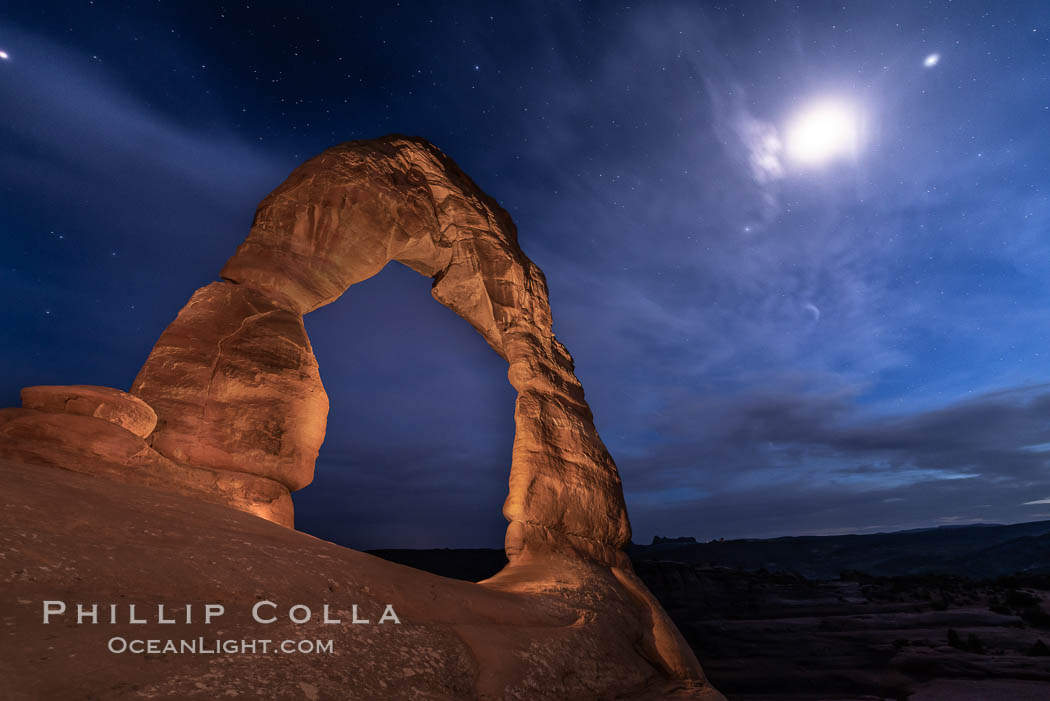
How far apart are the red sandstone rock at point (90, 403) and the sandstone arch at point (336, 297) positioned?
0.61 metres

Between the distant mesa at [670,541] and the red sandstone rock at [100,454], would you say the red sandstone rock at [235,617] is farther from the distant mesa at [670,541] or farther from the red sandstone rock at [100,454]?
the distant mesa at [670,541]

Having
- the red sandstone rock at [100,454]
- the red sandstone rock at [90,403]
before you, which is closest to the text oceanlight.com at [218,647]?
the red sandstone rock at [100,454]

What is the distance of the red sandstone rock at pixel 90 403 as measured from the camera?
4359 mm

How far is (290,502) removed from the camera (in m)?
6.20

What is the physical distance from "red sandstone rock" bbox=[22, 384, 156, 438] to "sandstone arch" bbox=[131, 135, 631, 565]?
0.61 m

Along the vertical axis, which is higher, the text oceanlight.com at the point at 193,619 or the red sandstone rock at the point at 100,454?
the red sandstone rock at the point at 100,454

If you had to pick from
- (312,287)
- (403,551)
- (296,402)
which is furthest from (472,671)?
(403,551)

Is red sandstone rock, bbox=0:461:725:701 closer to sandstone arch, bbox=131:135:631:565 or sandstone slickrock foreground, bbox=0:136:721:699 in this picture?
sandstone slickrock foreground, bbox=0:136:721:699

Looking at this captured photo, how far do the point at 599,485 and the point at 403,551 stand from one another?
3910 cm

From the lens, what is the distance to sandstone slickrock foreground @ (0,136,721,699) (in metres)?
2.36

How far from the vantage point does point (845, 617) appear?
17.1 meters

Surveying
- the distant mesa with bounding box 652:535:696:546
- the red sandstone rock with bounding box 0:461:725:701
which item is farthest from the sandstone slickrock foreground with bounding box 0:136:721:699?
the distant mesa with bounding box 652:535:696:546

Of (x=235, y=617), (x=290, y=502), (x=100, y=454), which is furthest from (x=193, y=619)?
(x=290, y=502)

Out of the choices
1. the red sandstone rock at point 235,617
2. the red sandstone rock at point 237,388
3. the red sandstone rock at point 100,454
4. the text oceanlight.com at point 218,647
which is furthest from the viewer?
the red sandstone rock at point 237,388
